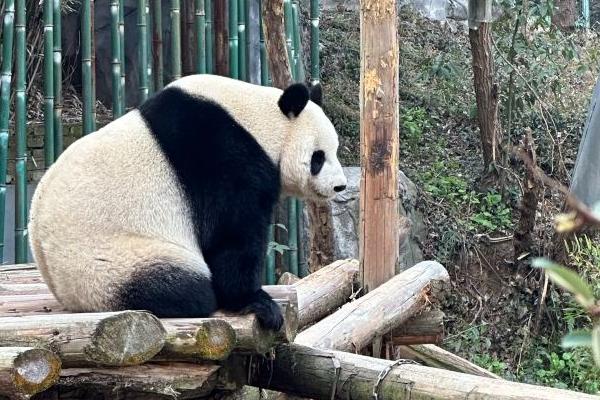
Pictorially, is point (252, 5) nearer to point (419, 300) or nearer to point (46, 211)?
point (419, 300)

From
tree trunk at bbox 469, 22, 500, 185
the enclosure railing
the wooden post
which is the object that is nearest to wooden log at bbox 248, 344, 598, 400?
the wooden post

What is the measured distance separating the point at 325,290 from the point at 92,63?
2.37 metres

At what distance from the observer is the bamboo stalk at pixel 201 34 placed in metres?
5.89

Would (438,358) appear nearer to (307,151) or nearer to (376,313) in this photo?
(376,313)

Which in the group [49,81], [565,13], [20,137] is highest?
[565,13]

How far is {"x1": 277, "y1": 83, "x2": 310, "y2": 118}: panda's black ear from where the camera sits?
3.36 m

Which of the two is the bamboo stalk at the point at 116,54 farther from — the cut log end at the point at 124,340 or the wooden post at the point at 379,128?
the cut log end at the point at 124,340

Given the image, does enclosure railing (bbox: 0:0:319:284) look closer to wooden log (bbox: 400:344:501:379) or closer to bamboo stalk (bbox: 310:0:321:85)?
bamboo stalk (bbox: 310:0:321:85)

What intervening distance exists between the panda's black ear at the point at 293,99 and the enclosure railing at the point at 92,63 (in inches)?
69.7

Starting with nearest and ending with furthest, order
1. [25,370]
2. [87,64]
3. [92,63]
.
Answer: [25,370]
[87,64]
[92,63]

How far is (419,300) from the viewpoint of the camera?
4594 mm

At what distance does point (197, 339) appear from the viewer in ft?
8.82

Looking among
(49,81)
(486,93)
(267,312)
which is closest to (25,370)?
(267,312)

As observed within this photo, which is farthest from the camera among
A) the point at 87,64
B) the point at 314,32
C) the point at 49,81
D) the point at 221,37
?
the point at 221,37
